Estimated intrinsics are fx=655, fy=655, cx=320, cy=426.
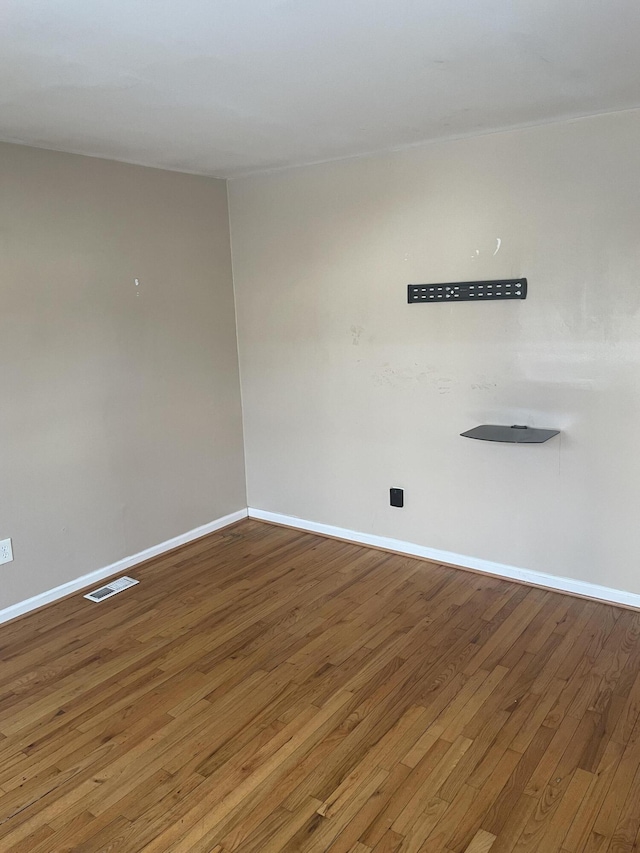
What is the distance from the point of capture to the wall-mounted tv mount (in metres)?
3.18

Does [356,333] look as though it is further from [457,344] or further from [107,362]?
[107,362]

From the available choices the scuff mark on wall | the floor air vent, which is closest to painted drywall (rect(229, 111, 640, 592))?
the scuff mark on wall

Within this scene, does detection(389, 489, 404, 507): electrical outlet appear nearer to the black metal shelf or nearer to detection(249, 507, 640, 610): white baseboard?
detection(249, 507, 640, 610): white baseboard

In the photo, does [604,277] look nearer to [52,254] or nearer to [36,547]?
[52,254]

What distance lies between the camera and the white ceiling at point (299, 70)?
178 centimetres

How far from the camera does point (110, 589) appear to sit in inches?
139

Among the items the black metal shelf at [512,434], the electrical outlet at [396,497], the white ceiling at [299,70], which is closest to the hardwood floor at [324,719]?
the electrical outlet at [396,497]

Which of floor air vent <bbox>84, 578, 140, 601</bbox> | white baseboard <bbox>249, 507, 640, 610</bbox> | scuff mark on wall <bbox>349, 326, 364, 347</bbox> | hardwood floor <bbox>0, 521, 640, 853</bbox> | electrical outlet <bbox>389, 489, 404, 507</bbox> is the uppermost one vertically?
scuff mark on wall <bbox>349, 326, 364, 347</bbox>

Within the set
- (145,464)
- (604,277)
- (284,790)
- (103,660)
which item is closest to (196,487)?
(145,464)

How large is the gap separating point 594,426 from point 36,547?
110 inches

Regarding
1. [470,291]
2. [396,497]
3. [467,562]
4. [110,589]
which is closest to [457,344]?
[470,291]

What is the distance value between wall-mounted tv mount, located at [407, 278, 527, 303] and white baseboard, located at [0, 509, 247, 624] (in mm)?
1939

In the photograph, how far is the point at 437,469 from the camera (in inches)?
143

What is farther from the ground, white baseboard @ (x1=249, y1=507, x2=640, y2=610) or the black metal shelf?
the black metal shelf
